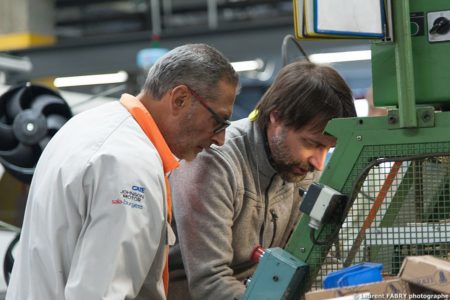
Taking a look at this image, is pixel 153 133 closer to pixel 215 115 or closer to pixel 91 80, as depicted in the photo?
pixel 215 115

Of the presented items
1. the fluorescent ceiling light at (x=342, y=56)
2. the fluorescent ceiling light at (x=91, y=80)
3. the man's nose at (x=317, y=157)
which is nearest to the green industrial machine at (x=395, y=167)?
the man's nose at (x=317, y=157)

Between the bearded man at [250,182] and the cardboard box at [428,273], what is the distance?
0.86 meters

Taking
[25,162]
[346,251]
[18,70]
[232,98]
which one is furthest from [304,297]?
[18,70]

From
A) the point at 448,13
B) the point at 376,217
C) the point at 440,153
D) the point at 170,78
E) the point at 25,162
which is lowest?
the point at 25,162

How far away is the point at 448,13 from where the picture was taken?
8.17 feet

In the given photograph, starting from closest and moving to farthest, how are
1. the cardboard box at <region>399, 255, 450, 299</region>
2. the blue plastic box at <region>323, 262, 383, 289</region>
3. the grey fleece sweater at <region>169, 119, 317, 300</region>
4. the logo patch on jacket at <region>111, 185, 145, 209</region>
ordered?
the cardboard box at <region>399, 255, 450, 299</region>, the blue plastic box at <region>323, 262, 383, 289</region>, the logo patch on jacket at <region>111, 185, 145, 209</region>, the grey fleece sweater at <region>169, 119, 317, 300</region>

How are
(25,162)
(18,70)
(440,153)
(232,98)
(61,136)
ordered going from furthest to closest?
1. (18,70)
2. (25,162)
3. (232,98)
4. (61,136)
5. (440,153)

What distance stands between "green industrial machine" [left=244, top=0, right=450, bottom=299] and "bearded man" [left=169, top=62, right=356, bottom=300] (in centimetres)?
52

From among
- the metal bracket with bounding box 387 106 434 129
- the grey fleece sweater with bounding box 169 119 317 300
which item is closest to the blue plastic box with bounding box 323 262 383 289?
the metal bracket with bounding box 387 106 434 129

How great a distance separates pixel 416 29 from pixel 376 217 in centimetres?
54

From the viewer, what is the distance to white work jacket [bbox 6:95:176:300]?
8.13 ft

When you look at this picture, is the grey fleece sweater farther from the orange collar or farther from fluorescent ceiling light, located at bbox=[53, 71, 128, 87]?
fluorescent ceiling light, located at bbox=[53, 71, 128, 87]

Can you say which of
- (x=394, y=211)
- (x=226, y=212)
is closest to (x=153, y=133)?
(x=226, y=212)

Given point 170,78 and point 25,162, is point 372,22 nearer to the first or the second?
point 170,78
